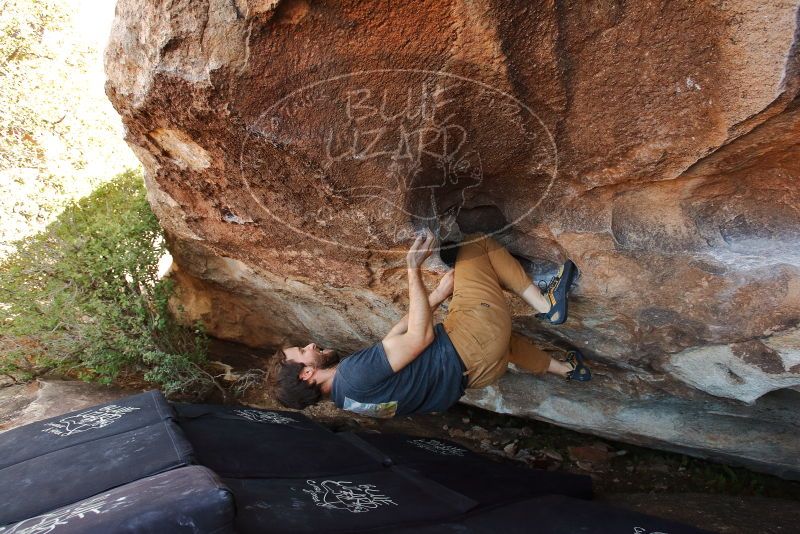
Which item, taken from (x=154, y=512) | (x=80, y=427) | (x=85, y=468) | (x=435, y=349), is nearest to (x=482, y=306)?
(x=435, y=349)

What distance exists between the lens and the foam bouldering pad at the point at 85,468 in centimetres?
184

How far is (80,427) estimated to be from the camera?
2.39m

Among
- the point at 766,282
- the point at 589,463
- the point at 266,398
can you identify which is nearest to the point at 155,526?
the point at 766,282

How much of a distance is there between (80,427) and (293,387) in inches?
36.6

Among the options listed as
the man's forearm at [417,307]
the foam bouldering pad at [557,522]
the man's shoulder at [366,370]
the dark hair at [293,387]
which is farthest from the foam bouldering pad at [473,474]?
the man's forearm at [417,307]

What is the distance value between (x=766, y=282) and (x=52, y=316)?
3847 mm

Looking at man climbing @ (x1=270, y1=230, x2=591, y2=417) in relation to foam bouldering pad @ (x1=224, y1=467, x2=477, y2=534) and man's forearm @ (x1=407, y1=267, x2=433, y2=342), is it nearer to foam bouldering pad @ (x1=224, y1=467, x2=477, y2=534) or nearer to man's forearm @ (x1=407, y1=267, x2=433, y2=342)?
man's forearm @ (x1=407, y1=267, x2=433, y2=342)

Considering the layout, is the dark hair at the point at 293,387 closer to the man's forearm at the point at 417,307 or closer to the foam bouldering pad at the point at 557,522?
the man's forearm at the point at 417,307

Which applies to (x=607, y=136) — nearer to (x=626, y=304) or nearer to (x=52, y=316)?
(x=626, y=304)

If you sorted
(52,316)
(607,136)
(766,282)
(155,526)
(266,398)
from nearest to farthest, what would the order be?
(155,526), (607,136), (766,282), (52,316), (266,398)

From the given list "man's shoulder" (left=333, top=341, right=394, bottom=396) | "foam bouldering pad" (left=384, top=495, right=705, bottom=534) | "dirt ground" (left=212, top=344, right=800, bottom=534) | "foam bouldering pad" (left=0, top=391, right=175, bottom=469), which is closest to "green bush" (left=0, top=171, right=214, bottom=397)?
"dirt ground" (left=212, top=344, right=800, bottom=534)

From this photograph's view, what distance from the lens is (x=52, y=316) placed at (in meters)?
3.46

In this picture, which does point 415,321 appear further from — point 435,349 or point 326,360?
point 326,360

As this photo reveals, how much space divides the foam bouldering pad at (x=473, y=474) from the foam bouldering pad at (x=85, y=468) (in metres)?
1.08
